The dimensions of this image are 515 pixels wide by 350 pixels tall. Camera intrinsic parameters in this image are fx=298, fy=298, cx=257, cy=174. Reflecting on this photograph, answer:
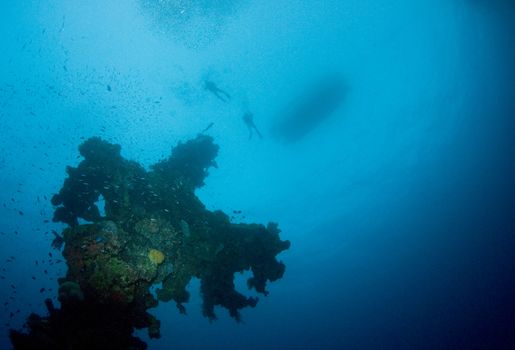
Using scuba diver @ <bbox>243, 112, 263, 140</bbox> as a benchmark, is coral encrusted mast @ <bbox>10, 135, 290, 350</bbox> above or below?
below

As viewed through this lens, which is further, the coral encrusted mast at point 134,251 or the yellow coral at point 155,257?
the yellow coral at point 155,257

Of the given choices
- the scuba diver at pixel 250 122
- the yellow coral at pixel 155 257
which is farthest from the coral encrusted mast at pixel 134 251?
the scuba diver at pixel 250 122

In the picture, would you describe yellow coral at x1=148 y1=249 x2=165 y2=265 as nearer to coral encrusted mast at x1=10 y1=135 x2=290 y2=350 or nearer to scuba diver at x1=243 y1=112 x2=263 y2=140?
coral encrusted mast at x1=10 y1=135 x2=290 y2=350

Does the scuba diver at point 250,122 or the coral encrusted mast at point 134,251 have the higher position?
the scuba diver at point 250,122

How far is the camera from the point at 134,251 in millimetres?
8531

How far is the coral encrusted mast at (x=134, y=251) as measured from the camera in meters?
6.74

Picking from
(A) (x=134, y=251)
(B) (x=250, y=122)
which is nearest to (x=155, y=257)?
(A) (x=134, y=251)

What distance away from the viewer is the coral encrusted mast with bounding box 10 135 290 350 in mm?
6742

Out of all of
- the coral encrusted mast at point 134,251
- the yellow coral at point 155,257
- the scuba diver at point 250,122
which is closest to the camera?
the coral encrusted mast at point 134,251

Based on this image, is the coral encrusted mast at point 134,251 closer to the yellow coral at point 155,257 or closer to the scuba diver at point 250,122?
the yellow coral at point 155,257

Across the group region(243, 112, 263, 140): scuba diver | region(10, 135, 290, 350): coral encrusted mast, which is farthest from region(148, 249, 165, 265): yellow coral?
region(243, 112, 263, 140): scuba diver

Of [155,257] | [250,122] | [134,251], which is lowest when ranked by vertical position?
[155,257]

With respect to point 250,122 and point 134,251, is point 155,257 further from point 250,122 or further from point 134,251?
point 250,122

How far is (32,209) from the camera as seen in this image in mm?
30938
